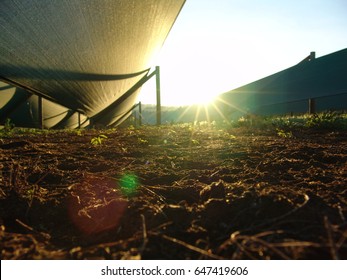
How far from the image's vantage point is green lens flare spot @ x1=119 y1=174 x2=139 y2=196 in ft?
5.76

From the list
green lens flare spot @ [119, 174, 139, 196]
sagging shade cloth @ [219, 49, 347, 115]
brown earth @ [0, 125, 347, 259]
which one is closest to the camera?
brown earth @ [0, 125, 347, 259]

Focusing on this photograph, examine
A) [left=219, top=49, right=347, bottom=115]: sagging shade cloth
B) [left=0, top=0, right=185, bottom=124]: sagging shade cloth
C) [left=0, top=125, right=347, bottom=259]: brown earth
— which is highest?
[left=219, top=49, right=347, bottom=115]: sagging shade cloth

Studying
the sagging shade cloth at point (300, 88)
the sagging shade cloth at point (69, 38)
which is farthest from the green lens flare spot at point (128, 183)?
the sagging shade cloth at point (300, 88)

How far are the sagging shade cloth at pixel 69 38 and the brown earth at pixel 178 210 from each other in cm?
112

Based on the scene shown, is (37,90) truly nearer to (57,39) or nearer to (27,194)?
(57,39)

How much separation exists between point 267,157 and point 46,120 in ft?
33.1

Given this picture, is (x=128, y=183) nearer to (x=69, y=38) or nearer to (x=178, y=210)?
(x=178, y=210)

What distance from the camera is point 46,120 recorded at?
10.9 metres

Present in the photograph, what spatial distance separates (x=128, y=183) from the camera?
1.95 metres

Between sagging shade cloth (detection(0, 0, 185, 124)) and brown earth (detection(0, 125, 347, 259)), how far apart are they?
1.12 metres

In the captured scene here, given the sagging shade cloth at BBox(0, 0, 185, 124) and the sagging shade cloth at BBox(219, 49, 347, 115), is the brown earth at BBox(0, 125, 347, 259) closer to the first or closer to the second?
the sagging shade cloth at BBox(0, 0, 185, 124)

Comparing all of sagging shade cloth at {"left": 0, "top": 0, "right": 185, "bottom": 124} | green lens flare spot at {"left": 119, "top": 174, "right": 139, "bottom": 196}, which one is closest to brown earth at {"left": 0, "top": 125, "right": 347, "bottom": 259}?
green lens flare spot at {"left": 119, "top": 174, "right": 139, "bottom": 196}

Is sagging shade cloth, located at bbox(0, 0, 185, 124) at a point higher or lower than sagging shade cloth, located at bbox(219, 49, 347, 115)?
lower

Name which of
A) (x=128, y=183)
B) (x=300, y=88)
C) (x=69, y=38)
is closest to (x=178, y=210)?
(x=128, y=183)
